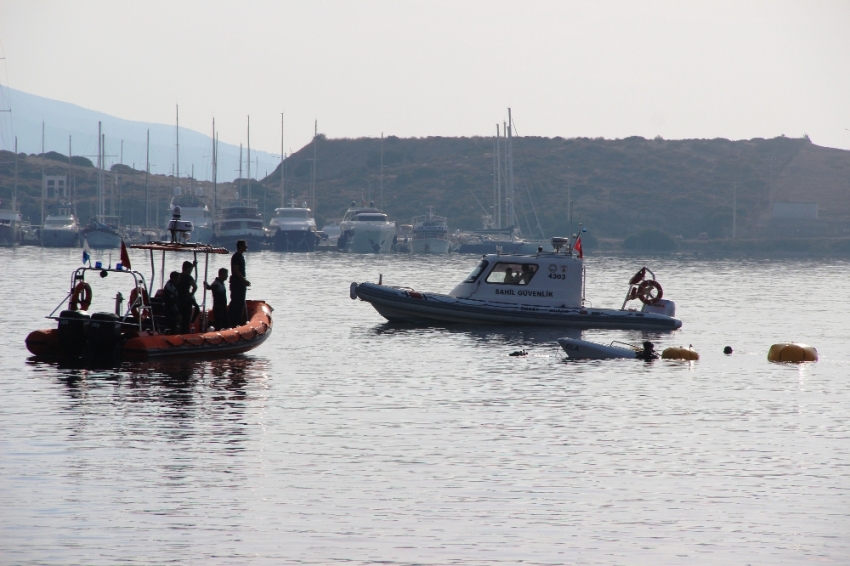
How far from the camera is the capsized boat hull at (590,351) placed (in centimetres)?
2802

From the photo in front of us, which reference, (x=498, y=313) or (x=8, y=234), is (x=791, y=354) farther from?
(x=8, y=234)

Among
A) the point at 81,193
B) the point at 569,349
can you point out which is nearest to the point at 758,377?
the point at 569,349

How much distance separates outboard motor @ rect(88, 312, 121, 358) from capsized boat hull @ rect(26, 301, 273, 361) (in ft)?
0.60

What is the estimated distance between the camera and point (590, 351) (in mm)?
28203

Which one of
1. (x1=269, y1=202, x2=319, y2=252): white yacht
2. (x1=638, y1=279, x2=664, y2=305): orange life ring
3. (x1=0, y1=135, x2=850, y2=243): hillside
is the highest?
(x1=0, y1=135, x2=850, y2=243): hillside

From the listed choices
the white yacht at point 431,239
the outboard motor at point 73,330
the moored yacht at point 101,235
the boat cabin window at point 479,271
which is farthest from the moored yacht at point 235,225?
the outboard motor at point 73,330

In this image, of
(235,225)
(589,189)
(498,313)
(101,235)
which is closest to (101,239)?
(101,235)

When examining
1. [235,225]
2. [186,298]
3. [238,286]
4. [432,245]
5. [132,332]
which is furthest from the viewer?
[432,245]

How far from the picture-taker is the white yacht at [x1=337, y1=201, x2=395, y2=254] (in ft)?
395

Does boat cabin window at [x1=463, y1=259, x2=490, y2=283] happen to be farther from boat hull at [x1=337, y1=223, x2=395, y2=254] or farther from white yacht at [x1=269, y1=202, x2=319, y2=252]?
white yacht at [x1=269, y1=202, x2=319, y2=252]

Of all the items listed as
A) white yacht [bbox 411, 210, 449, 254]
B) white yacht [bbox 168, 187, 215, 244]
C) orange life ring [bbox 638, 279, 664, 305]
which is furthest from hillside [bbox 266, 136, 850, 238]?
orange life ring [bbox 638, 279, 664, 305]

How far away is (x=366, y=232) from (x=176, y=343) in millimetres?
97067

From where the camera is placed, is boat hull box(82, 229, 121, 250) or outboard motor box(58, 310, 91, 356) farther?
boat hull box(82, 229, 121, 250)

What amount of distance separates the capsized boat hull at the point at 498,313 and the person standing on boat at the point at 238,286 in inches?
353
